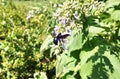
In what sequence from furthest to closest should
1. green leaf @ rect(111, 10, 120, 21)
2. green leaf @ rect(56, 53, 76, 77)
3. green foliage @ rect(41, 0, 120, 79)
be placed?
1. green leaf @ rect(111, 10, 120, 21)
2. green leaf @ rect(56, 53, 76, 77)
3. green foliage @ rect(41, 0, 120, 79)

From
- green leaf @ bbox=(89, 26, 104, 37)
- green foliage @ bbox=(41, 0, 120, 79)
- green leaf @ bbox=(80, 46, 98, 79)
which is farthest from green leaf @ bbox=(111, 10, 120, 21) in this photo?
green leaf @ bbox=(80, 46, 98, 79)

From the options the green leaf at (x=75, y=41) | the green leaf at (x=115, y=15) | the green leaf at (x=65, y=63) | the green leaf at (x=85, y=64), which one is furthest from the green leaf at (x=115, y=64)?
the green leaf at (x=115, y=15)

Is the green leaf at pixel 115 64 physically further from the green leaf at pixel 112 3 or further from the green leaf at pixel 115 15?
the green leaf at pixel 112 3

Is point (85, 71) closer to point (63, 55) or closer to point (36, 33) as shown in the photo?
point (63, 55)

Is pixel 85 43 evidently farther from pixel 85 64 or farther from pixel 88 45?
pixel 85 64

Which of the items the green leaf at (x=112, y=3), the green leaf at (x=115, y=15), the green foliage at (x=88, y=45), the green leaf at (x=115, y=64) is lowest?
the green leaf at (x=115, y=64)

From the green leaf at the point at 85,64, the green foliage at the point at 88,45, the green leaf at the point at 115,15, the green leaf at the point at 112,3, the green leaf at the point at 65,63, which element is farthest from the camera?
the green leaf at the point at 112,3

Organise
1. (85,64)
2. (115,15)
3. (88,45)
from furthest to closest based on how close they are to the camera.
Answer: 1. (115,15)
2. (88,45)
3. (85,64)

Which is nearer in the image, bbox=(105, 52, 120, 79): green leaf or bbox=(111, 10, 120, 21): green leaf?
bbox=(105, 52, 120, 79): green leaf

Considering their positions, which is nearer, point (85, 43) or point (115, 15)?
point (85, 43)

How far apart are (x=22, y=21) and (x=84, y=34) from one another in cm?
237

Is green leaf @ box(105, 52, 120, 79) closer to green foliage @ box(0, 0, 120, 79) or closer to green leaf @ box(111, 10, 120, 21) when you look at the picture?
green foliage @ box(0, 0, 120, 79)

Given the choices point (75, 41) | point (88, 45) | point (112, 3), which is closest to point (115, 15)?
point (112, 3)

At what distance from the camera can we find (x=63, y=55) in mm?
2746
